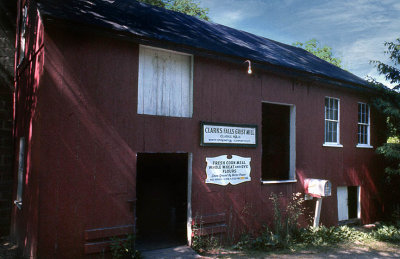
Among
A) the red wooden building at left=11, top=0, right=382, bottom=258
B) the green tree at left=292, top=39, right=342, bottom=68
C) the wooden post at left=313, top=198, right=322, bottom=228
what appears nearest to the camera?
the red wooden building at left=11, top=0, right=382, bottom=258

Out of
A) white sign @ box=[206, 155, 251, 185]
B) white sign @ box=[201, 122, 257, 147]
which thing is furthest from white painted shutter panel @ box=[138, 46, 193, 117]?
white sign @ box=[206, 155, 251, 185]

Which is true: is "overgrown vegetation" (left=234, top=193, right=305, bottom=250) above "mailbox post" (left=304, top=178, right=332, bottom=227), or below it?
below

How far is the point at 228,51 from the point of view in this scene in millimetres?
8414

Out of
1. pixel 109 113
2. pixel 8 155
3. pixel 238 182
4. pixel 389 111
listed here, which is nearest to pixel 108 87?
pixel 109 113

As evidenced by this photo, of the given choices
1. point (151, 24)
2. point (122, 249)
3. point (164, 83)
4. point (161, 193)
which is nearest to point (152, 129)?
point (164, 83)

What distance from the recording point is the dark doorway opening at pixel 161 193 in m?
9.32

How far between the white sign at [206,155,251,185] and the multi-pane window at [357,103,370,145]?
18.1 feet

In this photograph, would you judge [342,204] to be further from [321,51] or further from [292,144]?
[321,51]

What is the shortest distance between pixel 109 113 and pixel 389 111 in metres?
9.24

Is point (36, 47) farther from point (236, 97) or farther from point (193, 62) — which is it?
point (236, 97)

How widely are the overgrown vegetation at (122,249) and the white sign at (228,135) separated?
277 cm

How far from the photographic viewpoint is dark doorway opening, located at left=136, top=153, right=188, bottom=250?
9.32m

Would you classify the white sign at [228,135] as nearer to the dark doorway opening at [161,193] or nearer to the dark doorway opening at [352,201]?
the dark doorway opening at [161,193]

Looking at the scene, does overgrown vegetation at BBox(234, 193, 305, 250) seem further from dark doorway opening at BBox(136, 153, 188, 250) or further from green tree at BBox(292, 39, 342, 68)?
green tree at BBox(292, 39, 342, 68)
